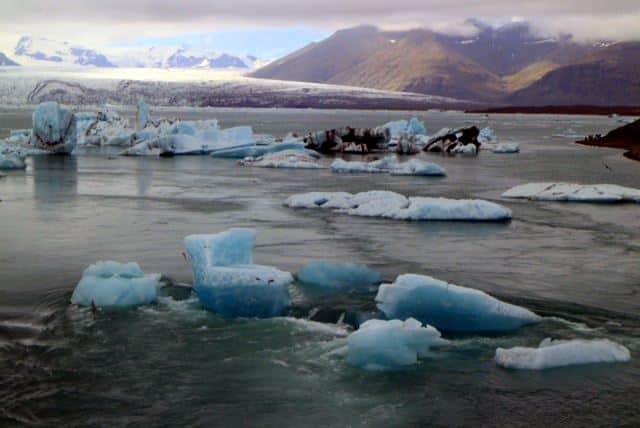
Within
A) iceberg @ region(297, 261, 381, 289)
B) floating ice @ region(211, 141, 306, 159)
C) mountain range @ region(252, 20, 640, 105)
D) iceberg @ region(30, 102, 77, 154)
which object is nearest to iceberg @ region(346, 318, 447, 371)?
iceberg @ region(297, 261, 381, 289)

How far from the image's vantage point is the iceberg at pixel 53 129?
26906 millimetres

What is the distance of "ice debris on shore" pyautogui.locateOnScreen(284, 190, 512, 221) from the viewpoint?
12.5 meters

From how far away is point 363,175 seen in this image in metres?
20.2

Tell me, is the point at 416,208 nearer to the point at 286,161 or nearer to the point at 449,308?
the point at 449,308

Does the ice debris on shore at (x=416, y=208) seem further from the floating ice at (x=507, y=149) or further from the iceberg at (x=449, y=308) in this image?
the floating ice at (x=507, y=149)

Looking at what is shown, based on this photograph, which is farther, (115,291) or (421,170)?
(421,170)

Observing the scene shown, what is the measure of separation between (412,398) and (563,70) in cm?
16963

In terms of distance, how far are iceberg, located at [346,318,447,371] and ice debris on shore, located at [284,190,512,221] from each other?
641cm

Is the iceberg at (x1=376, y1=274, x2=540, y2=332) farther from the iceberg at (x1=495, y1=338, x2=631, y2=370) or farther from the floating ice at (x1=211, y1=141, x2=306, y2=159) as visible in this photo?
the floating ice at (x1=211, y1=141, x2=306, y2=159)

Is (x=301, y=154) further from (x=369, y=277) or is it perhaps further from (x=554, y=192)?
(x=369, y=277)

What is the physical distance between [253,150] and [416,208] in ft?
48.3

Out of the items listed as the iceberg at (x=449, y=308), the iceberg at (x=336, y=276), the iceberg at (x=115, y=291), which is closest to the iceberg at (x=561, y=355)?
the iceberg at (x=449, y=308)

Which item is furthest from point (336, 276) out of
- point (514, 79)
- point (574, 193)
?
point (514, 79)

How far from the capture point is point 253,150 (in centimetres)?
2666
